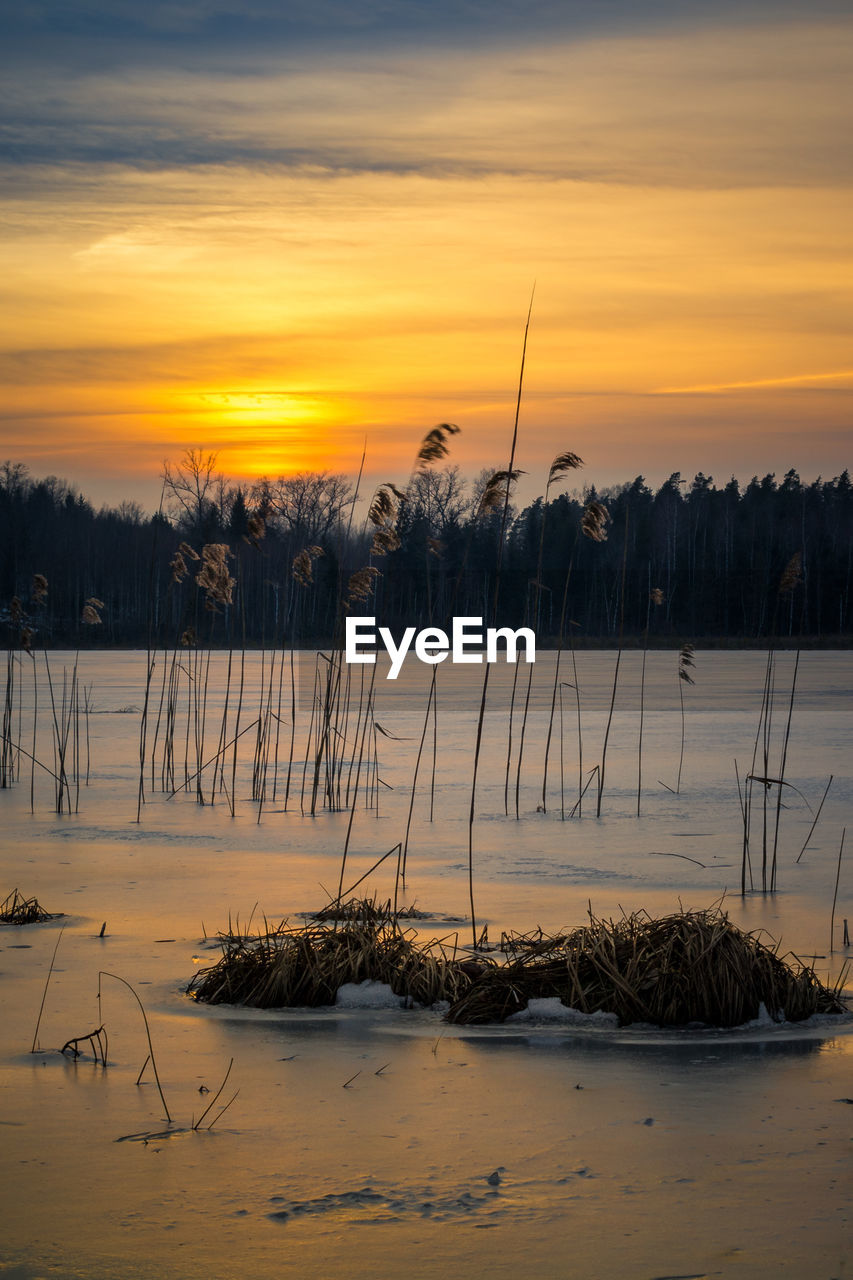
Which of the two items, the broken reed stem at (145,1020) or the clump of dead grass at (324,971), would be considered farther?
the clump of dead grass at (324,971)

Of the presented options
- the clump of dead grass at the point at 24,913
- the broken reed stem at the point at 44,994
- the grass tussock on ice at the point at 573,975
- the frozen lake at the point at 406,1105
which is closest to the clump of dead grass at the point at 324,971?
the grass tussock on ice at the point at 573,975

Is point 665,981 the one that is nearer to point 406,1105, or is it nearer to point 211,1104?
point 406,1105

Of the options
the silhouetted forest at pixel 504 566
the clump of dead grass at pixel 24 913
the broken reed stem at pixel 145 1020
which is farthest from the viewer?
the silhouetted forest at pixel 504 566

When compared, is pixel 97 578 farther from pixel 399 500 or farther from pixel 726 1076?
pixel 726 1076

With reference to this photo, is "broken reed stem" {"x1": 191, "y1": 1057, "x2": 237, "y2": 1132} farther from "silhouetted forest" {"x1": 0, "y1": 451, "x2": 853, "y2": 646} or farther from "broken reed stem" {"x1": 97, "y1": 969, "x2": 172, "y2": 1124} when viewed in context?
"silhouetted forest" {"x1": 0, "y1": 451, "x2": 853, "y2": 646}

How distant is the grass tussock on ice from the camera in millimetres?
4035

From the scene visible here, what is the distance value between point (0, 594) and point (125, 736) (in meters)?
50.4

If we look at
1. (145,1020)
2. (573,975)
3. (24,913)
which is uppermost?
(573,975)

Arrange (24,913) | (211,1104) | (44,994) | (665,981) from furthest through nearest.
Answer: (24,913), (44,994), (665,981), (211,1104)

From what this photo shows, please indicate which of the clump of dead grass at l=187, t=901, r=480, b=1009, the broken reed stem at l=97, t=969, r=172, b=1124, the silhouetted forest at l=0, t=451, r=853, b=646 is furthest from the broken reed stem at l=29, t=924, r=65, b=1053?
the silhouetted forest at l=0, t=451, r=853, b=646

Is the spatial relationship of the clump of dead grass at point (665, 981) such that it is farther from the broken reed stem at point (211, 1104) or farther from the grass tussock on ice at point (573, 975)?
the broken reed stem at point (211, 1104)

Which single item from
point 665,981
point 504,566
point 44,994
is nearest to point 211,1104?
point 44,994

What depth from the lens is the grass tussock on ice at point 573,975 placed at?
4035mm

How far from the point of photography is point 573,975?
413 cm
